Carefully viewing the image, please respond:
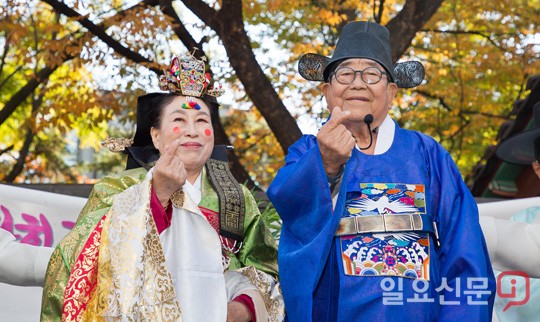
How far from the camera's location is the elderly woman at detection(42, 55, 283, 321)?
3.09 meters

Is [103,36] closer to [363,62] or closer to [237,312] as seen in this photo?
[363,62]

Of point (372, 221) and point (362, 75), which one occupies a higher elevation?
point (362, 75)

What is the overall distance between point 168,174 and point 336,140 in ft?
2.17

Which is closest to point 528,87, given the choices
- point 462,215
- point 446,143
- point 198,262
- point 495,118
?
point 495,118

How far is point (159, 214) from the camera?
3.21 meters

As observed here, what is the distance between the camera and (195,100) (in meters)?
3.61

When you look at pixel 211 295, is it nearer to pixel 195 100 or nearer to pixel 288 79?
pixel 195 100

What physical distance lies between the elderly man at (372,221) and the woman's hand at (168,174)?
385 millimetres

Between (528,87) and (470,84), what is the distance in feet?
12.6

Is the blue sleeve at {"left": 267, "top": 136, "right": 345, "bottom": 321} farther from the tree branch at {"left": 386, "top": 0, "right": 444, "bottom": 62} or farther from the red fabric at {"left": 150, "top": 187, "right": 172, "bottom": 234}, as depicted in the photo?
the tree branch at {"left": 386, "top": 0, "right": 444, "bottom": 62}

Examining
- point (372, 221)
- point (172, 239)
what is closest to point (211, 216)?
point (172, 239)

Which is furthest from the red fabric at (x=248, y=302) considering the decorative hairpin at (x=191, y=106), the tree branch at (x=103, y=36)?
the tree branch at (x=103, y=36)

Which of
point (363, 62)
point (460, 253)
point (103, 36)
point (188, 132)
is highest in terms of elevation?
point (103, 36)

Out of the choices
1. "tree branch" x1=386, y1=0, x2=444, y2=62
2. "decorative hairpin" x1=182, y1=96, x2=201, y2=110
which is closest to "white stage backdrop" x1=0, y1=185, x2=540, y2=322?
"decorative hairpin" x1=182, y1=96, x2=201, y2=110
